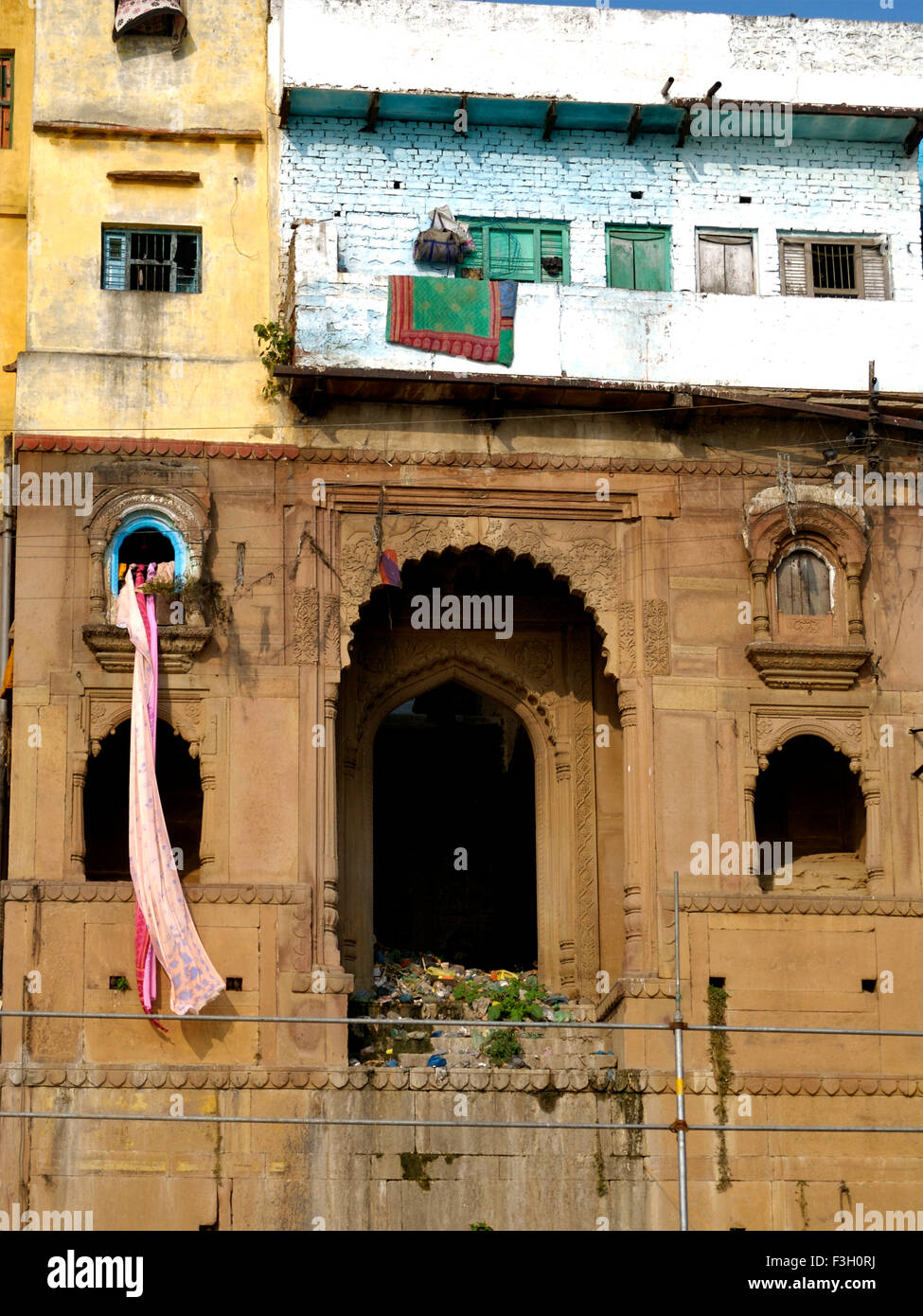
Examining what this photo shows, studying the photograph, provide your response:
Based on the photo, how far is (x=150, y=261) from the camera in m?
22.3

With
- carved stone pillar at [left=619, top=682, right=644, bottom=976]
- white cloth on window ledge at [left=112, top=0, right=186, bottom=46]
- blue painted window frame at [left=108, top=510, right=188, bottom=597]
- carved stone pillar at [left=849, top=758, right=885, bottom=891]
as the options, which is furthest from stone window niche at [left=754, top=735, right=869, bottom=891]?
white cloth on window ledge at [left=112, top=0, right=186, bottom=46]

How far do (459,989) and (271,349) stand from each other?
268 inches

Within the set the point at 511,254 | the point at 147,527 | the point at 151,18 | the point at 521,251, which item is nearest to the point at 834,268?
the point at 521,251

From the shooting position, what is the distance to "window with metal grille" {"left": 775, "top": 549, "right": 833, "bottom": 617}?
22125mm

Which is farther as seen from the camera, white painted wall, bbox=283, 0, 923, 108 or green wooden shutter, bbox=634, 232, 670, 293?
green wooden shutter, bbox=634, 232, 670, 293

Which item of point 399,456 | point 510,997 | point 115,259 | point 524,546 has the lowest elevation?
point 510,997

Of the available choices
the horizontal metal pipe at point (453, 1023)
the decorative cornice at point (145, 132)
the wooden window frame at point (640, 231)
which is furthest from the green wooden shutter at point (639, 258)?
the horizontal metal pipe at point (453, 1023)

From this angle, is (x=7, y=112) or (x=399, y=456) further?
(x=7, y=112)

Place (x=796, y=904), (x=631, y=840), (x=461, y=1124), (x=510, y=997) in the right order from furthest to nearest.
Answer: (x=510, y=997), (x=631, y=840), (x=796, y=904), (x=461, y=1124)

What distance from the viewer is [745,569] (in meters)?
22.0

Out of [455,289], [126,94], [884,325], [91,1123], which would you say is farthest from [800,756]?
[126,94]

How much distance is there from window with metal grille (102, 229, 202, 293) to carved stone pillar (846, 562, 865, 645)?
23.8 feet

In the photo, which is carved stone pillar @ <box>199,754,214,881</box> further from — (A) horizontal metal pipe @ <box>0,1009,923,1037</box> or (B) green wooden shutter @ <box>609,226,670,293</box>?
(B) green wooden shutter @ <box>609,226,670,293</box>

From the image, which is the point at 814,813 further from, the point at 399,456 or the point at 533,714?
the point at 399,456
